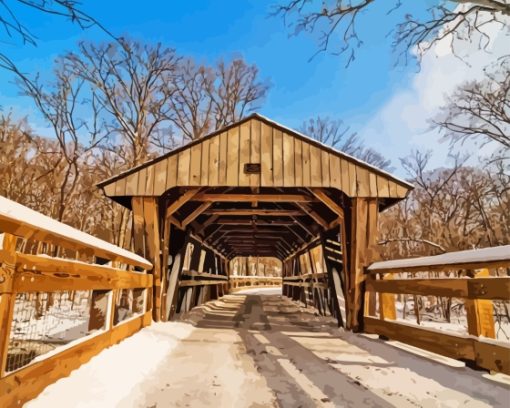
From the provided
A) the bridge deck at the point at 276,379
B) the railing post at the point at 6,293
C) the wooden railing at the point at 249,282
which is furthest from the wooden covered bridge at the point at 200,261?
the wooden railing at the point at 249,282

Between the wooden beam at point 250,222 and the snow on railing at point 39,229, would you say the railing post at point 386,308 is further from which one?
the wooden beam at point 250,222

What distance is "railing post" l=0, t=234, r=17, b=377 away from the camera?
2.06 m

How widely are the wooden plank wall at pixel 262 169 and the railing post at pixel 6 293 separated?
4929 millimetres

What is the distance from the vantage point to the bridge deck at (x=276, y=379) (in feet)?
8.85

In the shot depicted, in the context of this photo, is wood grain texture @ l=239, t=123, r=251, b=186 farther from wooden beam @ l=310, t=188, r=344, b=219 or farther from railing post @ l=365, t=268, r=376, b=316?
railing post @ l=365, t=268, r=376, b=316

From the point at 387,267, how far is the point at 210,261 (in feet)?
34.1

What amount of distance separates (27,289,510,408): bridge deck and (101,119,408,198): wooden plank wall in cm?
301

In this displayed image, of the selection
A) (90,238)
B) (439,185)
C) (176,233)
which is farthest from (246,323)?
(439,185)

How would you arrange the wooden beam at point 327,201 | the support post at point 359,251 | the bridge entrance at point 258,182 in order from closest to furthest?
1. the support post at point 359,251
2. the bridge entrance at point 258,182
3. the wooden beam at point 327,201

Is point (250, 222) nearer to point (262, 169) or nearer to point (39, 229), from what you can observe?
point (262, 169)

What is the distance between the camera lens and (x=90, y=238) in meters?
3.46

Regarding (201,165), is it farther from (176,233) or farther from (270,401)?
(270,401)

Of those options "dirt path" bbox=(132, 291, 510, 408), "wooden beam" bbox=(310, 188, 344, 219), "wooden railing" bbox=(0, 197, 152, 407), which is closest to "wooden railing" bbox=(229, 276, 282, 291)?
"wooden beam" bbox=(310, 188, 344, 219)

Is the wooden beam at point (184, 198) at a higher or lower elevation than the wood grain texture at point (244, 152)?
lower
